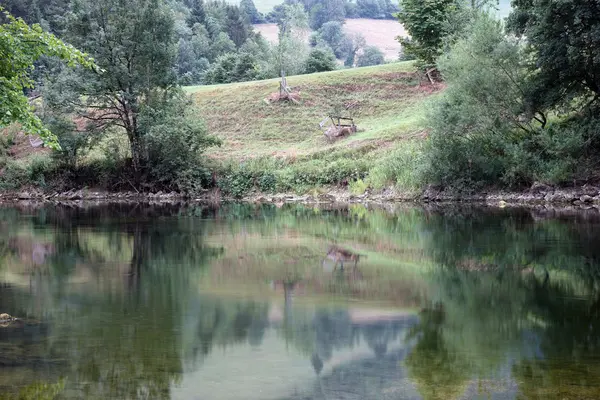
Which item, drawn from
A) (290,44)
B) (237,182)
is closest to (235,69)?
(290,44)

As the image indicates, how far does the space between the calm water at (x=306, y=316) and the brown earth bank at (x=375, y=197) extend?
1213 cm

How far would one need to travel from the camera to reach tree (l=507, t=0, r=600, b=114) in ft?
99.3

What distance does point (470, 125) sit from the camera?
37281 mm

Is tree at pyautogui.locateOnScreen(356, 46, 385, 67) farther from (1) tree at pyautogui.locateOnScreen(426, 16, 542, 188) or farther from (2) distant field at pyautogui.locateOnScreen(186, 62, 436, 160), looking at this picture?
(1) tree at pyautogui.locateOnScreen(426, 16, 542, 188)

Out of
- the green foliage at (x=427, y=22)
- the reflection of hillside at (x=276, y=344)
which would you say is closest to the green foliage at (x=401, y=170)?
the green foliage at (x=427, y=22)

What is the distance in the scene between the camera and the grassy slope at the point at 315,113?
1965 inches

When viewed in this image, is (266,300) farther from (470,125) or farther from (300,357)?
(470,125)

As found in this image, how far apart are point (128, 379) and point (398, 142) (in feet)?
133

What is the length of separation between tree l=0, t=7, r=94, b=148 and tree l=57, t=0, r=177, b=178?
→ 33154mm

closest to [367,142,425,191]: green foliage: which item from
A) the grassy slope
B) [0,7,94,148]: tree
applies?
the grassy slope

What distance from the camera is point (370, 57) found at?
161m

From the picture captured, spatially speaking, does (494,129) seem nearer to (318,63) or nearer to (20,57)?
(20,57)

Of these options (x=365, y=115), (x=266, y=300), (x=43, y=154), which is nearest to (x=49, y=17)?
(x=43, y=154)

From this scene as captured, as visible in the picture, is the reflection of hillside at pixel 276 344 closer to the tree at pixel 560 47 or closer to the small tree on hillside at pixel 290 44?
the tree at pixel 560 47
